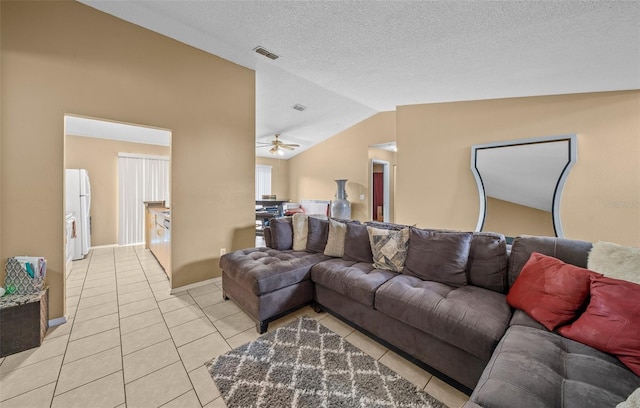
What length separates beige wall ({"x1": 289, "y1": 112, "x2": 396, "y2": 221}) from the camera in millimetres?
5410

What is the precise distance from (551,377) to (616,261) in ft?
3.15

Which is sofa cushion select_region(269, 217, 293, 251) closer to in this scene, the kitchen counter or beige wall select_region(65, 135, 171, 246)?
the kitchen counter

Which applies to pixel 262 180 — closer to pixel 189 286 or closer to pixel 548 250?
pixel 189 286

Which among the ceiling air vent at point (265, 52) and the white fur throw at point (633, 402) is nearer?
the white fur throw at point (633, 402)

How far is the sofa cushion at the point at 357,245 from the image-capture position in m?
2.46

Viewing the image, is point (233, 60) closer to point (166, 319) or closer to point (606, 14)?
point (166, 319)

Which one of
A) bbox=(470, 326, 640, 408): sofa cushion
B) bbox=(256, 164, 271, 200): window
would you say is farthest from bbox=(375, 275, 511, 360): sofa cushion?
bbox=(256, 164, 271, 200): window

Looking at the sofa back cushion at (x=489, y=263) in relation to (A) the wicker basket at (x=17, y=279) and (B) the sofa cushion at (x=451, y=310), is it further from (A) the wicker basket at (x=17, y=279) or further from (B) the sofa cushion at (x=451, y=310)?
(A) the wicker basket at (x=17, y=279)

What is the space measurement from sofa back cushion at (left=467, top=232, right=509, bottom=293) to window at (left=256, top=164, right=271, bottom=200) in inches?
257

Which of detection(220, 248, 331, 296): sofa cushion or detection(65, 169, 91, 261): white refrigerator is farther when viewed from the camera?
detection(65, 169, 91, 261): white refrigerator

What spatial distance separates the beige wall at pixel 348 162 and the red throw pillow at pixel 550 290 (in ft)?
13.3

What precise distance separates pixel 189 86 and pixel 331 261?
8.75 ft

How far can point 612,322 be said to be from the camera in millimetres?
1130

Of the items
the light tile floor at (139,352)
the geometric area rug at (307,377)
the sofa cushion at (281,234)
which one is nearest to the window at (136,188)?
the light tile floor at (139,352)
